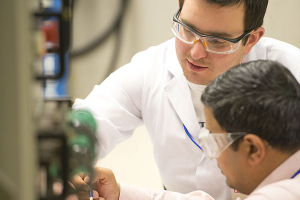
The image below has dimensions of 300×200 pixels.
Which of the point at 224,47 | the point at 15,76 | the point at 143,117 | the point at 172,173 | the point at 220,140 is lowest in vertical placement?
the point at 172,173

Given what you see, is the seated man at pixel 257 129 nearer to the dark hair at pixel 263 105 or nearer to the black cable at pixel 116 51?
the dark hair at pixel 263 105

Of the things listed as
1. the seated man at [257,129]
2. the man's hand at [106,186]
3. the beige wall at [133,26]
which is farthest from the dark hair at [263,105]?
the beige wall at [133,26]

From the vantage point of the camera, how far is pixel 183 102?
5.16 feet

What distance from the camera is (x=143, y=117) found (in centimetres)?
168

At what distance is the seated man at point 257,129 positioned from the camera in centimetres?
93

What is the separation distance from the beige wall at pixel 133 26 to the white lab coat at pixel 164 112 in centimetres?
157

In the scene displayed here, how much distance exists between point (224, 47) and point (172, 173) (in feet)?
1.86

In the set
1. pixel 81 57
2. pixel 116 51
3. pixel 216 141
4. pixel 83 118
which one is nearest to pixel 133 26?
pixel 116 51

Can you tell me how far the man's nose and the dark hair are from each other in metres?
0.40

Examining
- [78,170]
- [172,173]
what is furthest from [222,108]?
[172,173]

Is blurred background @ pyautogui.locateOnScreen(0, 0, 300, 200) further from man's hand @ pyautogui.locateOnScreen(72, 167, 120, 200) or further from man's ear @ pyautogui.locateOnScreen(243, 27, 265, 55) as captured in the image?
man's ear @ pyautogui.locateOnScreen(243, 27, 265, 55)

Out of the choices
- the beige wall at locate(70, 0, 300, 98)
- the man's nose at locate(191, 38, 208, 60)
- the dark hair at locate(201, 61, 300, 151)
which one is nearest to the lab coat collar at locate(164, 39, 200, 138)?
the man's nose at locate(191, 38, 208, 60)

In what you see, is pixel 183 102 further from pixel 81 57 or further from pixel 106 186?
pixel 81 57

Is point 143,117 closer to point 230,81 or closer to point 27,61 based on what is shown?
point 230,81
